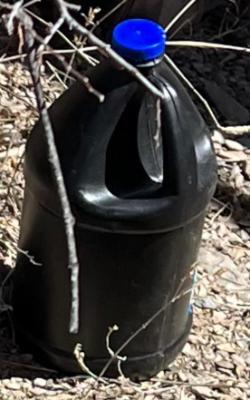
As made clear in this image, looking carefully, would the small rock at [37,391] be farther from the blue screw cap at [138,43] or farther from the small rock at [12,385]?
the blue screw cap at [138,43]

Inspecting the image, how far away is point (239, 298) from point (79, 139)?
85 cm

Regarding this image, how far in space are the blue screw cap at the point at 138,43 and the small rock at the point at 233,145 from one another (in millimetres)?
1233

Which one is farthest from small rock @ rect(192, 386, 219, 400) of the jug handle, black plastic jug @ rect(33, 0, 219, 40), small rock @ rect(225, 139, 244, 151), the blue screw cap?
black plastic jug @ rect(33, 0, 219, 40)

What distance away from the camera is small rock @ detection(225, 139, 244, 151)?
3.41m

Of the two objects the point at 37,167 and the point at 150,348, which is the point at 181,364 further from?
the point at 37,167

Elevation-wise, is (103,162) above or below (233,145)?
above

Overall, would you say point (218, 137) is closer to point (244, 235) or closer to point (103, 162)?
point (244, 235)

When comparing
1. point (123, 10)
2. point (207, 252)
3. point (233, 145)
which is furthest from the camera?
point (123, 10)

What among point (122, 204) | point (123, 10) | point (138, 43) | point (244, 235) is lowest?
point (244, 235)

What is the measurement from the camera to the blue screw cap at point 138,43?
6.97 ft

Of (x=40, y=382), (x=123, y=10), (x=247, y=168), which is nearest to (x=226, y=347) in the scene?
(x=40, y=382)

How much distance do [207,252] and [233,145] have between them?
20.1 inches

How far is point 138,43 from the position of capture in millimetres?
2135

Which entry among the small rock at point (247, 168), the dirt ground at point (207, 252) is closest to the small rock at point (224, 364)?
the dirt ground at point (207, 252)
